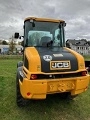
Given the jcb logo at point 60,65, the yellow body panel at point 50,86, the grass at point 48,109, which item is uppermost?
the jcb logo at point 60,65

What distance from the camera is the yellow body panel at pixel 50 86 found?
4.75m

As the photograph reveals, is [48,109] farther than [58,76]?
Yes

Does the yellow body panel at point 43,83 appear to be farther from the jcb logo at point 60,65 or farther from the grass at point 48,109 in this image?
the grass at point 48,109

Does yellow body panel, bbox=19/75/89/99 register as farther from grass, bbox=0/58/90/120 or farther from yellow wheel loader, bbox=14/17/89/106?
grass, bbox=0/58/90/120

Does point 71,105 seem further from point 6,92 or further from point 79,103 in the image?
point 6,92

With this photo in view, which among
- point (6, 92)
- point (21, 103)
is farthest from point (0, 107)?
point (6, 92)

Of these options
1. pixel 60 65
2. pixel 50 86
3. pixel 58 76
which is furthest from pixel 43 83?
pixel 60 65

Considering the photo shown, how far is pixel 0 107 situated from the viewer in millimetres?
5965

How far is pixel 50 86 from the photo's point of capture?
4949 millimetres

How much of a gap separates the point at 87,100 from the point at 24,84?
9.45 ft

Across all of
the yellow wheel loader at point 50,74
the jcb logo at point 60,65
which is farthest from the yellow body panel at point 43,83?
the jcb logo at point 60,65

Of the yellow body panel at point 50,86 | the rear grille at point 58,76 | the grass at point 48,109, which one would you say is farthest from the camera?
the grass at point 48,109

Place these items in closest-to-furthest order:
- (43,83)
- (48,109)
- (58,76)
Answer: (43,83) → (58,76) → (48,109)

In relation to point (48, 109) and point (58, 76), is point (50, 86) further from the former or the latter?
point (48, 109)
